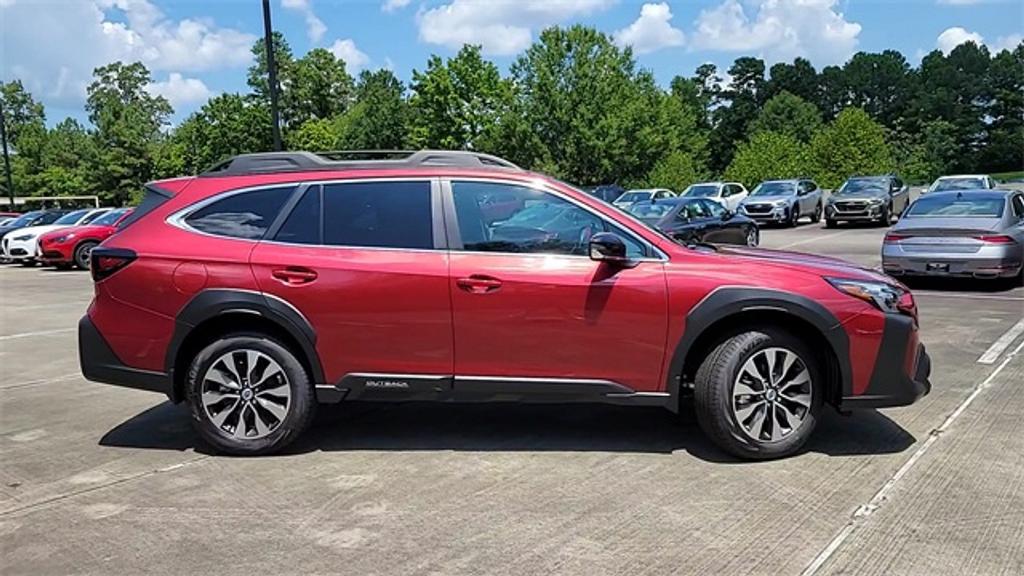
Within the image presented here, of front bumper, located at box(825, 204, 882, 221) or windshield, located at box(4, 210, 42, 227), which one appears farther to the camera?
windshield, located at box(4, 210, 42, 227)

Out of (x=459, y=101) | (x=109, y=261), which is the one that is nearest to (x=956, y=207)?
(x=109, y=261)

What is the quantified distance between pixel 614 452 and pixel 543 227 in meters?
1.43

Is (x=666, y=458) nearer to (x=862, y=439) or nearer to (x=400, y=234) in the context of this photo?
(x=862, y=439)

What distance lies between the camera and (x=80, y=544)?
12.3ft

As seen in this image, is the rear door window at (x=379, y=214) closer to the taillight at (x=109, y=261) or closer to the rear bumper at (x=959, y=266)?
the taillight at (x=109, y=261)

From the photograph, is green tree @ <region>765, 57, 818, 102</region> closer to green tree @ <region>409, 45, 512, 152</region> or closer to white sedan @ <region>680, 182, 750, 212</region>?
green tree @ <region>409, 45, 512, 152</region>

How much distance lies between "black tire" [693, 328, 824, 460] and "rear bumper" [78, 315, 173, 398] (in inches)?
127

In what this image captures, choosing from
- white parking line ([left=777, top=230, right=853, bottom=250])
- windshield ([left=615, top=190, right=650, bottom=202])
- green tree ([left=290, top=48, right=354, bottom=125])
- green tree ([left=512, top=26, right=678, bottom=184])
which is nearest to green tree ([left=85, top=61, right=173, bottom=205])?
green tree ([left=290, top=48, right=354, bottom=125])

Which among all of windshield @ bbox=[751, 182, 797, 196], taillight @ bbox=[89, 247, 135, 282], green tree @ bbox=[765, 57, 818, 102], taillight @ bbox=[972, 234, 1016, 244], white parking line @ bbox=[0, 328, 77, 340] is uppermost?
green tree @ bbox=[765, 57, 818, 102]

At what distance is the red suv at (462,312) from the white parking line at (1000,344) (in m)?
2.95

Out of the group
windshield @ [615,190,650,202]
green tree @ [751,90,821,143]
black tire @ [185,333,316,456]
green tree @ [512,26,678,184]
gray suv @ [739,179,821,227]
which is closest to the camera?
black tire @ [185,333,316,456]

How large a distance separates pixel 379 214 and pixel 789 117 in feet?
340

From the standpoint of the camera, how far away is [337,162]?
17.3 feet

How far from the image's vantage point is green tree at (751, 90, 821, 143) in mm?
97875
